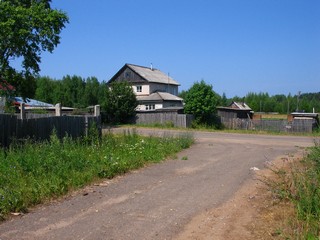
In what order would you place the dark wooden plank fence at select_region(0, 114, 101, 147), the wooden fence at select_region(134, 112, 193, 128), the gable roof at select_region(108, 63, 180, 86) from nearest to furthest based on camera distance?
the dark wooden plank fence at select_region(0, 114, 101, 147) → the wooden fence at select_region(134, 112, 193, 128) → the gable roof at select_region(108, 63, 180, 86)

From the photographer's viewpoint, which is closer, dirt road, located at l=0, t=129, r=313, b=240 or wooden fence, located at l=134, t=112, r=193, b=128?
dirt road, located at l=0, t=129, r=313, b=240

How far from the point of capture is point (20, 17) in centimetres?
2836

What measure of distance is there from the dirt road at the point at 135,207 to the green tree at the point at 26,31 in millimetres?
21943

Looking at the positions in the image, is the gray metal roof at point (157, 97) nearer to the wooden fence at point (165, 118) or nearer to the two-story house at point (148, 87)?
the two-story house at point (148, 87)

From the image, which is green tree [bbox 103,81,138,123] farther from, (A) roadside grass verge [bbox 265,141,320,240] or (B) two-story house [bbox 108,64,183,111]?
(A) roadside grass verge [bbox 265,141,320,240]

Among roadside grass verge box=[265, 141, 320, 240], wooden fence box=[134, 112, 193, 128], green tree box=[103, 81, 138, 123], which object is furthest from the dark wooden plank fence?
green tree box=[103, 81, 138, 123]

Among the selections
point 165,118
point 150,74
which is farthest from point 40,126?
Result: point 150,74

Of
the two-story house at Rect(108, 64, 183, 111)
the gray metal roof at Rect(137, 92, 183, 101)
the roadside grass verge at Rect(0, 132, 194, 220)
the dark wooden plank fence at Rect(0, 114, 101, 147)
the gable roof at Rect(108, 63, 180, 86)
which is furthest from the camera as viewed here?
the gable roof at Rect(108, 63, 180, 86)

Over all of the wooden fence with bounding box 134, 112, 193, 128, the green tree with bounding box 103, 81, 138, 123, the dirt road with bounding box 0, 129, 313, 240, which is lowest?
the dirt road with bounding box 0, 129, 313, 240

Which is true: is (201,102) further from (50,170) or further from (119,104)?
(50,170)

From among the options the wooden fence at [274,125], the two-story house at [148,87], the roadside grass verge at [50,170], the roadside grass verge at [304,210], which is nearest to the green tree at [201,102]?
the wooden fence at [274,125]

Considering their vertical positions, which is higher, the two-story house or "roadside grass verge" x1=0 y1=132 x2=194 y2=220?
the two-story house

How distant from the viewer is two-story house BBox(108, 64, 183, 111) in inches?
2232

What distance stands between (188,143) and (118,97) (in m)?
28.0
